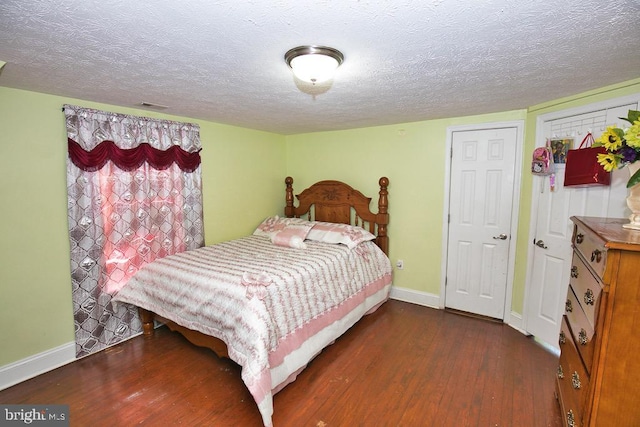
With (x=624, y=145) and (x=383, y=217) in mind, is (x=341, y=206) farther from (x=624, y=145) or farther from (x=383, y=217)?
(x=624, y=145)

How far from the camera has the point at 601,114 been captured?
2236 millimetres

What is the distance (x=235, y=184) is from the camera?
150 inches

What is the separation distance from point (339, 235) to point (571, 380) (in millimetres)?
2232

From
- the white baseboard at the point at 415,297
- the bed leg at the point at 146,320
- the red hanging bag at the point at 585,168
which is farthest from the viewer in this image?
the white baseboard at the point at 415,297

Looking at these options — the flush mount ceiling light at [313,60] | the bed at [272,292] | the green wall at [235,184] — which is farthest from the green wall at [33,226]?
the flush mount ceiling light at [313,60]

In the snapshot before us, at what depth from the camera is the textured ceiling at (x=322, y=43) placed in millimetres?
1180

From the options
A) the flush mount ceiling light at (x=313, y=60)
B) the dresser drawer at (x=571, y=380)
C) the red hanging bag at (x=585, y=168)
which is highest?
the flush mount ceiling light at (x=313, y=60)

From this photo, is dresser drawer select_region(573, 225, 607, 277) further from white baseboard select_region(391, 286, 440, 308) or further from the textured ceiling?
white baseboard select_region(391, 286, 440, 308)

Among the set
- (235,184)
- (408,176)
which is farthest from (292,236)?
(408,176)

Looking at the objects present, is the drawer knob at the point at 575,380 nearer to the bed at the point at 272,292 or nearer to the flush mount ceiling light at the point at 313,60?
the bed at the point at 272,292

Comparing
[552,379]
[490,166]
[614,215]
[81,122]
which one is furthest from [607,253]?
[81,122]

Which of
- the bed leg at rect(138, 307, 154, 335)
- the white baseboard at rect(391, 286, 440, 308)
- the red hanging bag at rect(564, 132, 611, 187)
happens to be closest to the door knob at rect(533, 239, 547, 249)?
the red hanging bag at rect(564, 132, 611, 187)

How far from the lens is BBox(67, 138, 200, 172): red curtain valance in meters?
2.48

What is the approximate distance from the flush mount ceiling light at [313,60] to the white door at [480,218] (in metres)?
2.20
